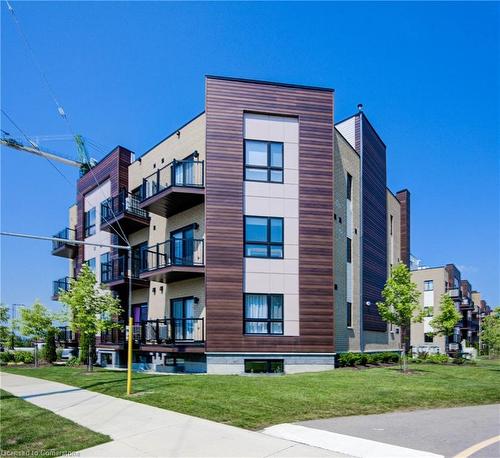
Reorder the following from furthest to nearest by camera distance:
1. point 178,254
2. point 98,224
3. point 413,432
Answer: point 98,224 → point 178,254 → point 413,432

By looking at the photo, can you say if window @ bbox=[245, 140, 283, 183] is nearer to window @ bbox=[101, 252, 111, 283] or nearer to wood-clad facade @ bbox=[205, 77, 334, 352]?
wood-clad facade @ bbox=[205, 77, 334, 352]

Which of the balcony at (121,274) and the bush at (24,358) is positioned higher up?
the balcony at (121,274)

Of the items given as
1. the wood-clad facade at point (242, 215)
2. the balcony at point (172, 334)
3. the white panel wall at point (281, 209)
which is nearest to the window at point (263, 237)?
the white panel wall at point (281, 209)

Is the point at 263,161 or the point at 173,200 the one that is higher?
the point at 263,161

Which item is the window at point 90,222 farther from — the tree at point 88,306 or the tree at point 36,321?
the tree at point 88,306

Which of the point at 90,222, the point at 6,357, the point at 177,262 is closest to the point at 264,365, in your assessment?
the point at 177,262

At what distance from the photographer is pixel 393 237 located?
3322cm

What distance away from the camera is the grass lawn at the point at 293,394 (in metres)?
10.2

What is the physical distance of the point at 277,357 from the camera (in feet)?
64.0

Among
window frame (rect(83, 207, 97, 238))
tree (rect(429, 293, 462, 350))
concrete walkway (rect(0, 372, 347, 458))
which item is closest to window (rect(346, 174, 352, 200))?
tree (rect(429, 293, 462, 350))

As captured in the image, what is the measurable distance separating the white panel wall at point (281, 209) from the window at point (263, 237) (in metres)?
0.22

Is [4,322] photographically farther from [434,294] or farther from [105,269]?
[434,294]

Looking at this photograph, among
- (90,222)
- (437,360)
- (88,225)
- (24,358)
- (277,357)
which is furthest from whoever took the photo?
(88,225)

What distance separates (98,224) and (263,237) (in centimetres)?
1441
